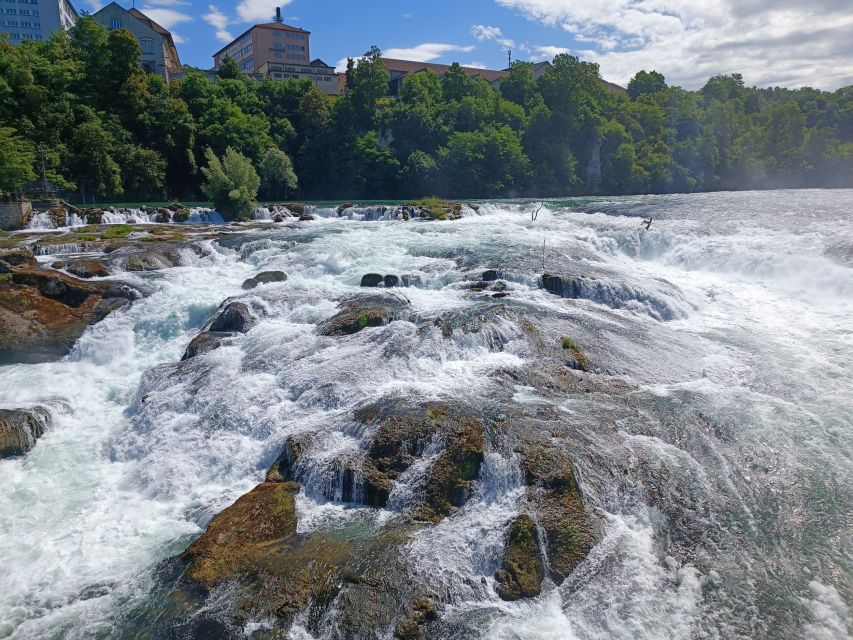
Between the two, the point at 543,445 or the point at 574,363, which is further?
the point at 574,363

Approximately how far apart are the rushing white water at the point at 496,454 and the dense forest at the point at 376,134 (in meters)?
22.8

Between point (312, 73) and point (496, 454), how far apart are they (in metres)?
88.5

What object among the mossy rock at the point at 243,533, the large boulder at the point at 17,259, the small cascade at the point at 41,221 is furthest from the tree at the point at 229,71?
the mossy rock at the point at 243,533

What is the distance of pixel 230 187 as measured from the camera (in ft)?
114

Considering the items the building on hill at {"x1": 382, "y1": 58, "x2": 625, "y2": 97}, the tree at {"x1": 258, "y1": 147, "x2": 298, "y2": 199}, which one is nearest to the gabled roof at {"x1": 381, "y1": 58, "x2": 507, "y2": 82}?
the building on hill at {"x1": 382, "y1": 58, "x2": 625, "y2": 97}

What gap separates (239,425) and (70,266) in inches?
506

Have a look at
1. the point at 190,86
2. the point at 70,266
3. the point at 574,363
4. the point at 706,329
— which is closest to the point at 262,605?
the point at 574,363

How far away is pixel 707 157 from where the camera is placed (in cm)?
7719

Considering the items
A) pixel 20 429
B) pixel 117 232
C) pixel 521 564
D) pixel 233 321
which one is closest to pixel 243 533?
pixel 521 564

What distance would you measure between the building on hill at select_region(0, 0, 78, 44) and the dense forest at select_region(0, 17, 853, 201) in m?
→ 32.4

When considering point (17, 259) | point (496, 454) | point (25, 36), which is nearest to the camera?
point (496, 454)

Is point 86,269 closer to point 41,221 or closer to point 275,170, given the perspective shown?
point 41,221

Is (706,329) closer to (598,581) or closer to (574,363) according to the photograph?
(574,363)

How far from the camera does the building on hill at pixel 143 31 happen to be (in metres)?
68.4
